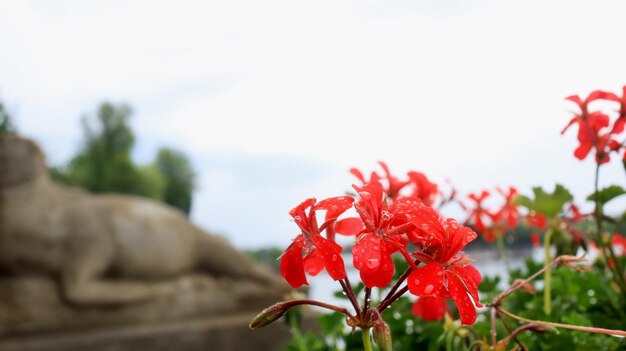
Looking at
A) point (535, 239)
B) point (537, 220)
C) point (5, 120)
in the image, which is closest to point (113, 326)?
point (535, 239)

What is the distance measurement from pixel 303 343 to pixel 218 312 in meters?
2.69

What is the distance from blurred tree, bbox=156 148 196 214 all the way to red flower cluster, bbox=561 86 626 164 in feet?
56.3

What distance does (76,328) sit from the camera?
11.4 feet

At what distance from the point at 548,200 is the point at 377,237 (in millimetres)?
448

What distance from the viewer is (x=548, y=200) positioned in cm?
82

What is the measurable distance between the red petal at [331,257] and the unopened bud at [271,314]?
0.14ft

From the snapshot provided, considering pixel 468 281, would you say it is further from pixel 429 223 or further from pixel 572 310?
pixel 572 310

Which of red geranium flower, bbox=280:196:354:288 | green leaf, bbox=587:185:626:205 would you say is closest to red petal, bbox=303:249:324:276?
red geranium flower, bbox=280:196:354:288

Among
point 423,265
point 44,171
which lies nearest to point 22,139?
point 44,171

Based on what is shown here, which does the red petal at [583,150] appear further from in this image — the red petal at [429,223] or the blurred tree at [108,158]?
the blurred tree at [108,158]

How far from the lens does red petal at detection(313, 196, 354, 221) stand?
0.48 metres

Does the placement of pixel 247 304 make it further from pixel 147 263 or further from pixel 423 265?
pixel 423 265

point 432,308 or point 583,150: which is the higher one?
point 583,150

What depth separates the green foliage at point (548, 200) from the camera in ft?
2.66
